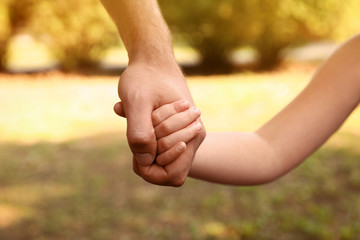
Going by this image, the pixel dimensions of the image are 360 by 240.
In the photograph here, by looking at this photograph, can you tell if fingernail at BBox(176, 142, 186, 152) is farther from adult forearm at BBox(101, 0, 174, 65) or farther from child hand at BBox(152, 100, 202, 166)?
adult forearm at BBox(101, 0, 174, 65)

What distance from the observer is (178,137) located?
4.01 feet

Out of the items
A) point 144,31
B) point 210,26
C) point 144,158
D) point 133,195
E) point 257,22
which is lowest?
point 210,26

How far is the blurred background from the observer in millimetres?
3756

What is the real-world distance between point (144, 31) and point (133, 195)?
3.03 m

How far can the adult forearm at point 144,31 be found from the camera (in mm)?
1348

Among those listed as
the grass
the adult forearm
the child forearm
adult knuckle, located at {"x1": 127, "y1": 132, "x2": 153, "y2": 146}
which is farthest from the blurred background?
adult knuckle, located at {"x1": 127, "y1": 132, "x2": 153, "y2": 146}

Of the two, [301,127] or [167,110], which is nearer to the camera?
[167,110]

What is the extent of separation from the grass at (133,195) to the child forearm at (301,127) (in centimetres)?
190

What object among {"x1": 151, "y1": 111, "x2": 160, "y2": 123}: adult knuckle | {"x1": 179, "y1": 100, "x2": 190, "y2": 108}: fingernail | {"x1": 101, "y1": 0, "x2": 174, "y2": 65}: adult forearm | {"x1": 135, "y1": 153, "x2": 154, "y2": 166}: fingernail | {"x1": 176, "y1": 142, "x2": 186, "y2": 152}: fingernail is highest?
{"x1": 101, "y1": 0, "x2": 174, "y2": 65}: adult forearm

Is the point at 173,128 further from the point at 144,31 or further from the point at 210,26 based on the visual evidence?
the point at 210,26

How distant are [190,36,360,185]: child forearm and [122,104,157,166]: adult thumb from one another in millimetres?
453

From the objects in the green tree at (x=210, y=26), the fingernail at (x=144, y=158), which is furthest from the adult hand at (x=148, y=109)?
the green tree at (x=210, y=26)

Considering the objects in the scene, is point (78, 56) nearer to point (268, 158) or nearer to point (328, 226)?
point (328, 226)

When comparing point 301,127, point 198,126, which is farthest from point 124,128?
point 198,126
